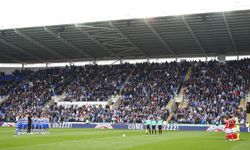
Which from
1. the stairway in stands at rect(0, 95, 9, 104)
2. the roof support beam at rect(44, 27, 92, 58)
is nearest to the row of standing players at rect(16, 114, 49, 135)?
the roof support beam at rect(44, 27, 92, 58)

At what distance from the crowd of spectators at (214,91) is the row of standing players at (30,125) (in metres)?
18.1

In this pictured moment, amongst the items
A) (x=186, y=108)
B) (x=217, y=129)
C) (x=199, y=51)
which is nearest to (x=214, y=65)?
(x=199, y=51)

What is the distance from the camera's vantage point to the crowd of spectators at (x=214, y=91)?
47438 millimetres

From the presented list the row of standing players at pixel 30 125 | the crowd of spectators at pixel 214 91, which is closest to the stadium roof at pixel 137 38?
the crowd of spectators at pixel 214 91

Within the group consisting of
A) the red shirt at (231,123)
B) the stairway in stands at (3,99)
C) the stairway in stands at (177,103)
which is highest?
the stairway in stands at (3,99)

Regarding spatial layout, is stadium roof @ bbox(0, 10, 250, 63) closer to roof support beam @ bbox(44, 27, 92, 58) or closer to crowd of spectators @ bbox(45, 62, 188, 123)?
roof support beam @ bbox(44, 27, 92, 58)

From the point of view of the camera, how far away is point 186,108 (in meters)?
50.4

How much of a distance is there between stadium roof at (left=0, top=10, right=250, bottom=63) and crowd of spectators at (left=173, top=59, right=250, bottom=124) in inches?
109

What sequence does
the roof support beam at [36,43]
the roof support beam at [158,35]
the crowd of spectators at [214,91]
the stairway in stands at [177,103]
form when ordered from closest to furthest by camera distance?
the roof support beam at [158,35] < the crowd of spectators at [214,91] < the stairway in stands at [177,103] < the roof support beam at [36,43]

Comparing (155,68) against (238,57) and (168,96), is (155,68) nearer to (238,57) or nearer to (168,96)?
(168,96)

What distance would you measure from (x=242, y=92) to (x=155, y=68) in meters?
15.2

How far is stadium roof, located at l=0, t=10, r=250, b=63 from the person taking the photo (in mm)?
45844

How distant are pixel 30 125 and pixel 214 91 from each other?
26.8 meters

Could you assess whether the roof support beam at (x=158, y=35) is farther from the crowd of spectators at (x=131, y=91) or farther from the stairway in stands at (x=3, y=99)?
the stairway in stands at (x=3, y=99)
